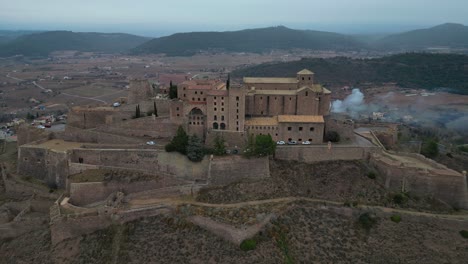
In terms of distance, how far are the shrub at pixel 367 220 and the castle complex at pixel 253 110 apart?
423 inches

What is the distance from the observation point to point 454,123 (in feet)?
260

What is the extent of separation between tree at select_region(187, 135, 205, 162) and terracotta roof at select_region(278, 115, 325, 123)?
9.34 metres

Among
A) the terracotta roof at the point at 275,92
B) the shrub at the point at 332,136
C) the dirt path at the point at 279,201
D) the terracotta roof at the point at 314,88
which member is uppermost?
the terracotta roof at the point at 314,88

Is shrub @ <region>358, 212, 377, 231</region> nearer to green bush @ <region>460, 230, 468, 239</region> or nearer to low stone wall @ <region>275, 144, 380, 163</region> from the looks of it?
green bush @ <region>460, 230, 468, 239</region>

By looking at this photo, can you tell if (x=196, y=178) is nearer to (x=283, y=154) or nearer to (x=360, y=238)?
(x=283, y=154)

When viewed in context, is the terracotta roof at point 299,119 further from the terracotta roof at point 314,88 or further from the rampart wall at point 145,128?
the rampart wall at point 145,128

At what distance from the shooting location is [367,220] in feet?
120

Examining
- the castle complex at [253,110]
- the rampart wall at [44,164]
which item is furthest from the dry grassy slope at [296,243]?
the castle complex at [253,110]

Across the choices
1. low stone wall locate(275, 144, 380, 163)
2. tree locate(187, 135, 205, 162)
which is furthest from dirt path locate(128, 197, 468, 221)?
low stone wall locate(275, 144, 380, 163)

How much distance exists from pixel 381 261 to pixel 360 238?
2.88 metres

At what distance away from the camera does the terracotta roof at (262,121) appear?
44.7m

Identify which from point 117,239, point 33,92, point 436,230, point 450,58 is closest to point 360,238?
point 436,230

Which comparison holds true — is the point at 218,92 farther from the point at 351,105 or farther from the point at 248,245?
the point at 351,105

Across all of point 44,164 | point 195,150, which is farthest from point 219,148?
point 44,164
